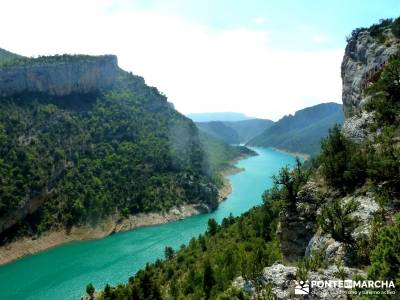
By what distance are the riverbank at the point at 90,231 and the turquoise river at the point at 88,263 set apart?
1.93m

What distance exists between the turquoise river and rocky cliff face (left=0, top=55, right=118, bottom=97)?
54.4 meters

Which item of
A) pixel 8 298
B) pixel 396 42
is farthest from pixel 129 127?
pixel 396 42

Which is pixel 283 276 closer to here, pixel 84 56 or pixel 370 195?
pixel 370 195

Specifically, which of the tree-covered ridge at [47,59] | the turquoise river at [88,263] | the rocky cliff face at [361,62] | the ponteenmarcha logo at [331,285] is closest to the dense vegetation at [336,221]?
the ponteenmarcha logo at [331,285]

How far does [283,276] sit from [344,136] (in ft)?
58.8

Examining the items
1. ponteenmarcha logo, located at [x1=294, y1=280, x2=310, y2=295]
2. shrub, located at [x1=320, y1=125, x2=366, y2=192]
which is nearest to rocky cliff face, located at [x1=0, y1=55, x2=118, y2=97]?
shrub, located at [x1=320, y1=125, x2=366, y2=192]

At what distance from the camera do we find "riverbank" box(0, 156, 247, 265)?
86000 mm

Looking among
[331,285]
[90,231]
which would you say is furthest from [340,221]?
[90,231]

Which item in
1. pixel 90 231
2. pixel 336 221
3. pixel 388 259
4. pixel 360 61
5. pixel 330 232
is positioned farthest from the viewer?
pixel 90 231

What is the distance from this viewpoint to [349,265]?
2266 cm

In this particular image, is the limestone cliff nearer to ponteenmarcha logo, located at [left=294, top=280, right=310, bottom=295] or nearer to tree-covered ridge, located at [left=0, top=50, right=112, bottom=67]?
ponteenmarcha logo, located at [left=294, top=280, right=310, bottom=295]

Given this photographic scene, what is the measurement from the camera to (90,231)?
9888cm

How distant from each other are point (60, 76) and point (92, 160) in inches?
1334

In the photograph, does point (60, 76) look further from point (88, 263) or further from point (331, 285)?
point (331, 285)
